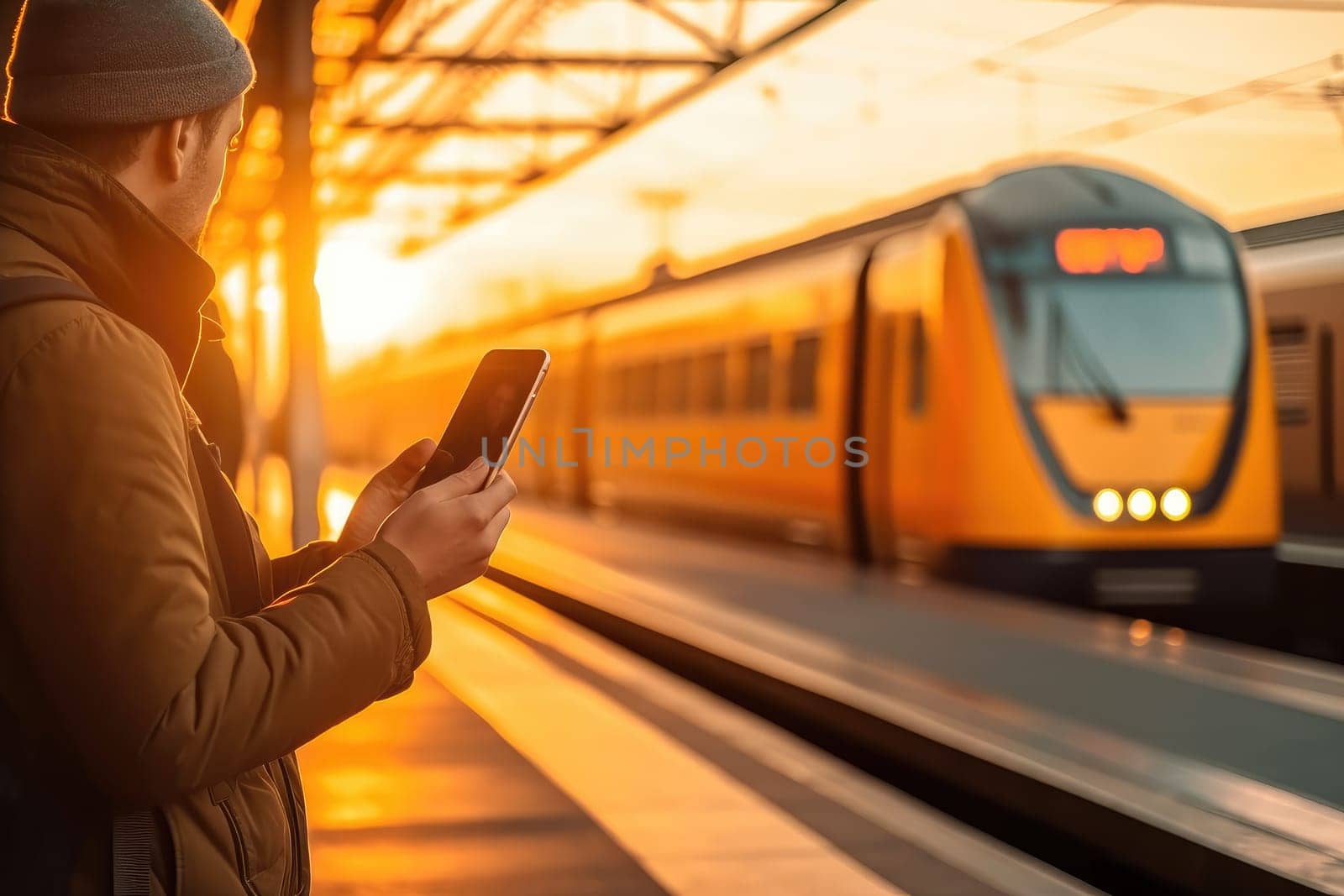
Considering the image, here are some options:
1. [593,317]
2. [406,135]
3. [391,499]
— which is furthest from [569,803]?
[593,317]

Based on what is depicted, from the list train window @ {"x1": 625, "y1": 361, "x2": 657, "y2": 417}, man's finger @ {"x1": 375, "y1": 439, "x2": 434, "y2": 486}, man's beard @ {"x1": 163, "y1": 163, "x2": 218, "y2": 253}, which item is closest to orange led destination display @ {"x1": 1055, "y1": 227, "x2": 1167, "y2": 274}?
train window @ {"x1": 625, "y1": 361, "x2": 657, "y2": 417}

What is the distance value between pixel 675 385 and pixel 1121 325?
26.2 ft

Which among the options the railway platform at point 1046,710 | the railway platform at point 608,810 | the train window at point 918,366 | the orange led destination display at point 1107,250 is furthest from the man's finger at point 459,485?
the train window at point 918,366

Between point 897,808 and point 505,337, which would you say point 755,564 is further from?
point 505,337

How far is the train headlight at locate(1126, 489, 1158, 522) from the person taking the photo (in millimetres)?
11344

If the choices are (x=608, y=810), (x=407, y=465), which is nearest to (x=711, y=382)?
(x=608, y=810)

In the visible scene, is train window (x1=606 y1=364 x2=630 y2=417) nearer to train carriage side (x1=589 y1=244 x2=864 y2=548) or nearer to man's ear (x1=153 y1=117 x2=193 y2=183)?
train carriage side (x1=589 y1=244 x2=864 y2=548)

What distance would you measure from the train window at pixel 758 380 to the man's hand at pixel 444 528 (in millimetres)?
14091

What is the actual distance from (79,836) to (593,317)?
22.0 m

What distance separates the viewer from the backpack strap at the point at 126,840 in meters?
1.41

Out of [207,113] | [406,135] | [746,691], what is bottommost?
[746,691]

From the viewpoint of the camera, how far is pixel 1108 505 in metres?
11.3

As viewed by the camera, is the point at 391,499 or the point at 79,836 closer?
the point at 79,836

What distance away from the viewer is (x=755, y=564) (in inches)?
617
